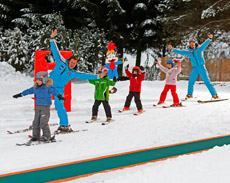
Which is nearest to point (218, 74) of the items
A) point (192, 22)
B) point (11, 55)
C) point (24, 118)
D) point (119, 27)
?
point (192, 22)

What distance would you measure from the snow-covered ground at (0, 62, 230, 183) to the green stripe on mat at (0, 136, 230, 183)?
0.14 m

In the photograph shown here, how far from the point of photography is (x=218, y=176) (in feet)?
11.2

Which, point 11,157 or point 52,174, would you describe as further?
point 11,157

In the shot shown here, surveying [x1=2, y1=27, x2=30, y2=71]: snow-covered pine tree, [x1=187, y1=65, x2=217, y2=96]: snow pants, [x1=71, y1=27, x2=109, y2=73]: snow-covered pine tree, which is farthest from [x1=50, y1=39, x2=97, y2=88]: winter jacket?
[x1=71, y1=27, x2=109, y2=73]: snow-covered pine tree

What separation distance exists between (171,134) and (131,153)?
5.30 ft

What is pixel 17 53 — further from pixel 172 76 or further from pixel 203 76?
pixel 203 76

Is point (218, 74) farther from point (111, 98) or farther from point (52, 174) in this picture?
point (52, 174)

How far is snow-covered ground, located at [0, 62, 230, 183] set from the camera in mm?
3424

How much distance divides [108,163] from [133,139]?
51.2 inches

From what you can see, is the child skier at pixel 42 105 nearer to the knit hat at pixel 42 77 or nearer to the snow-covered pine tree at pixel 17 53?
the knit hat at pixel 42 77

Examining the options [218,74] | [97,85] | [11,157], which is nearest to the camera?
[11,157]

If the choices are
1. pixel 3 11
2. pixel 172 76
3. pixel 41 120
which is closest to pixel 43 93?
pixel 41 120

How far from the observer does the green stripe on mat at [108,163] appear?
3.12 metres

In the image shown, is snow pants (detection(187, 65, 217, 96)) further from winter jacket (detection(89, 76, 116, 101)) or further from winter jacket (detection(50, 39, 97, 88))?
winter jacket (detection(50, 39, 97, 88))
